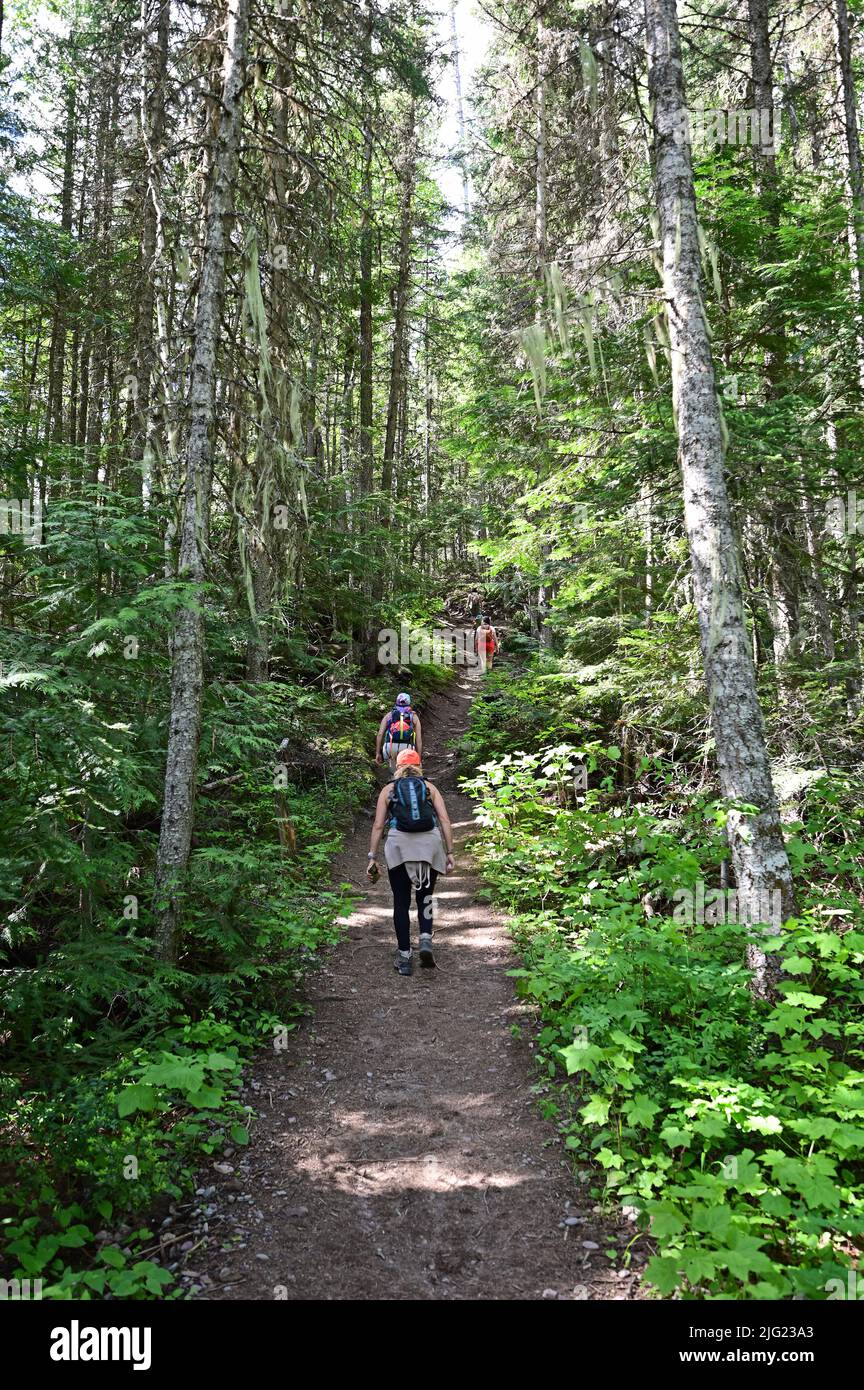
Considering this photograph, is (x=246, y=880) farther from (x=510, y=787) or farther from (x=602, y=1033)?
(x=510, y=787)

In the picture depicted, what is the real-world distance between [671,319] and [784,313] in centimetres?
217

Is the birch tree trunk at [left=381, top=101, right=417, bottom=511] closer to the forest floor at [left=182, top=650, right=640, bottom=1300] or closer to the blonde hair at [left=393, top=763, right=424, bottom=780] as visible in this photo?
the blonde hair at [left=393, top=763, right=424, bottom=780]

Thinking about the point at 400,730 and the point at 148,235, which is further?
the point at 400,730

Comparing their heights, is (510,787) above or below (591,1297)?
above

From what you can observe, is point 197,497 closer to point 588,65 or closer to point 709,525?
point 709,525

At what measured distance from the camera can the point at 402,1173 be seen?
4.04m

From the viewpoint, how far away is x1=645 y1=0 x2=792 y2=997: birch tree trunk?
5.29 metres

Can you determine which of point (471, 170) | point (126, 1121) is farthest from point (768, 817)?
point (471, 170)

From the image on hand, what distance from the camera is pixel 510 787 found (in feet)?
32.1

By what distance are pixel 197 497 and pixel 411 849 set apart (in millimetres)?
3582

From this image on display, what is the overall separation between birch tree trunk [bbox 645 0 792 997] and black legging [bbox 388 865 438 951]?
2791mm

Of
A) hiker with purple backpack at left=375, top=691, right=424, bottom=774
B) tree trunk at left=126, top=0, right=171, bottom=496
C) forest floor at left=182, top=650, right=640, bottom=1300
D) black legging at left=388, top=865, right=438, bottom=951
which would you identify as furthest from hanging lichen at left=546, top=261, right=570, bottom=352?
forest floor at left=182, top=650, right=640, bottom=1300

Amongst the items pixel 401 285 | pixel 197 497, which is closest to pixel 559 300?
pixel 197 497

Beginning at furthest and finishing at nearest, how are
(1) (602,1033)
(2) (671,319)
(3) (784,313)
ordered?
(3) (784,313) → (2) (671,319) → (1) (602,1033)
